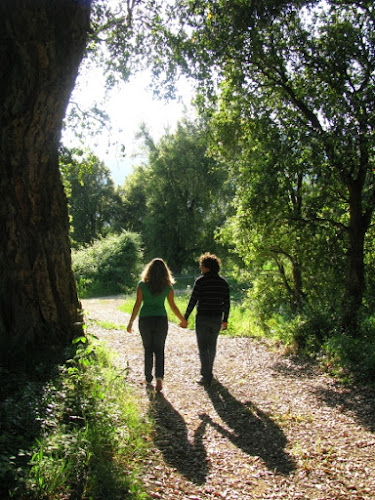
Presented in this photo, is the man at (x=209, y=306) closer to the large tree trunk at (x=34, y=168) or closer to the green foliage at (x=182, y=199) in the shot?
the large tree trunk at (x=34, y=168)

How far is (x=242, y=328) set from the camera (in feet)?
41.4

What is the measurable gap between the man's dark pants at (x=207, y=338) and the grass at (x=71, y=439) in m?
2.06

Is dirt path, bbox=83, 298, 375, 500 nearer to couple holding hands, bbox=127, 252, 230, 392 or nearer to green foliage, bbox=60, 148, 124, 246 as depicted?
couple holding hands, bbox=127, 252, 230, 392

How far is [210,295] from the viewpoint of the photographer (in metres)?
6.64

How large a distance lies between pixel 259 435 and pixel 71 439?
2.43m

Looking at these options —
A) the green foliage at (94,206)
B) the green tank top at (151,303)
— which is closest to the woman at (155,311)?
the green tank top at (151,303)

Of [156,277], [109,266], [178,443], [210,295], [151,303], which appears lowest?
[178,443]

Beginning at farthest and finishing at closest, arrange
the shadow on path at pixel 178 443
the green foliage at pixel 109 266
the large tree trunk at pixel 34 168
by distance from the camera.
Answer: the green foliage at pixel 109 266, the large tree trunk at pixel 34 168, the shadow on path at pixel 178 443

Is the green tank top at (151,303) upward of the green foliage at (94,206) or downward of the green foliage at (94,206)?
downward

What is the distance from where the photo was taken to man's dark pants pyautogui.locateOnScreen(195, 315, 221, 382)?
21.9 ft

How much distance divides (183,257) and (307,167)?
30734 mm

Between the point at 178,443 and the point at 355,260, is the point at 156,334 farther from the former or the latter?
the point at 355,260

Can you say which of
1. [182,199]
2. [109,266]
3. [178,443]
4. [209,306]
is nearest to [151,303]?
[209,306]

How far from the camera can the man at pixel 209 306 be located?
6645 mm
